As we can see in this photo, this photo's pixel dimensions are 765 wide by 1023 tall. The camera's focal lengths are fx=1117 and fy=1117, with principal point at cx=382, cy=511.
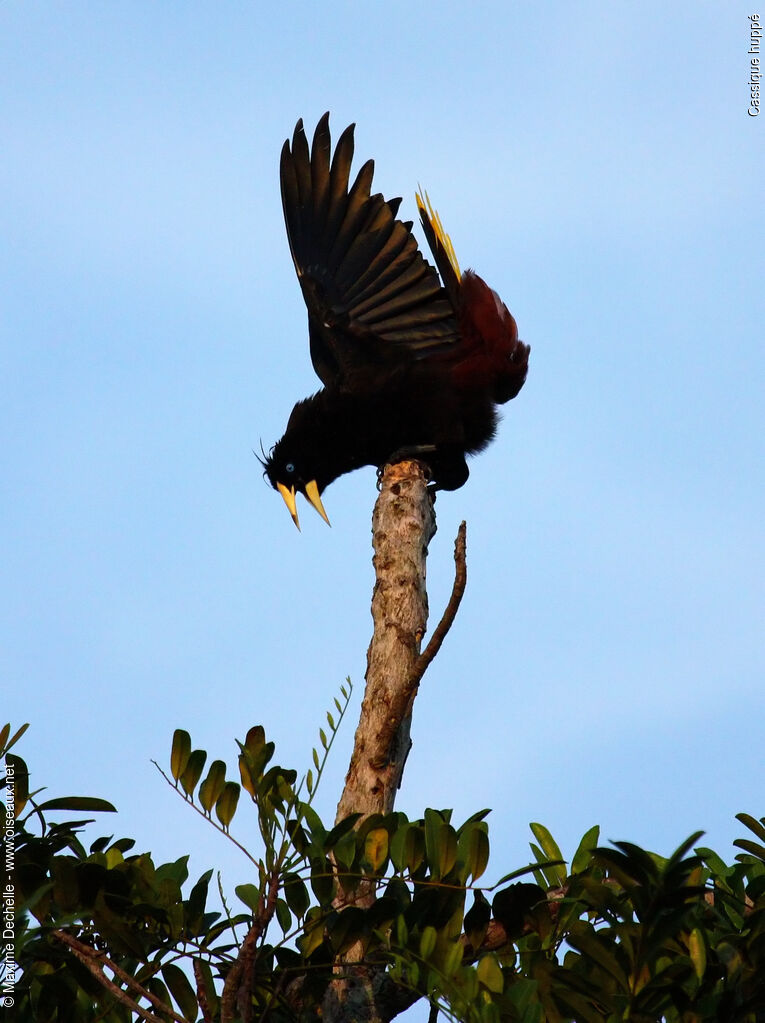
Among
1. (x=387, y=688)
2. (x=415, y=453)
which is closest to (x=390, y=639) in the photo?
(x=387, y=688)

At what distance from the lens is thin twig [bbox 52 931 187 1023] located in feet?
5.91

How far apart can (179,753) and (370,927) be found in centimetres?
54

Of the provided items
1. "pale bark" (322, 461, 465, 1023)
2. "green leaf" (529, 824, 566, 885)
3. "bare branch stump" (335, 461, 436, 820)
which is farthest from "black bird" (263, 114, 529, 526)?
"green leaf" (529, 824, 566, 885)

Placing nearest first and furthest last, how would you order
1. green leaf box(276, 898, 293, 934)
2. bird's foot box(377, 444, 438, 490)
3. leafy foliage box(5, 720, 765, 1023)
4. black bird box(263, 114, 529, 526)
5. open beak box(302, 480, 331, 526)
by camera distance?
leafy foliage box(5, 720, 765, 1023)
green leaf box(276, 898, 293, 934)
bird's foot box(377, 444, 438, 490)
black bird box(263, 114, 529, 526)
open beak box(302, 480, 331, 526)

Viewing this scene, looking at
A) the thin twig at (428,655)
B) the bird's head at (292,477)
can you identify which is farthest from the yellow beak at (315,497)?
the thin twig at (428,655)

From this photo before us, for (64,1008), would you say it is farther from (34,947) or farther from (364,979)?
(364,979)

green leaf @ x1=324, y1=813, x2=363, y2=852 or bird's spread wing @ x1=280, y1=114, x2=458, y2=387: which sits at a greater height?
bird's spread wing @ x1=280, y1=114, x2=458, y2=387

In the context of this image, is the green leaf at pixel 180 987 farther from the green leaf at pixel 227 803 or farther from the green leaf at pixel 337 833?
the green leaf at pixel 337 833

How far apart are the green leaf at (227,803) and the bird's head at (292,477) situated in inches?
98.6

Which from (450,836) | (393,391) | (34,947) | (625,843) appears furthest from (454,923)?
(393,391)

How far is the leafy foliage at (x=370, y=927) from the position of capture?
66.6 inches

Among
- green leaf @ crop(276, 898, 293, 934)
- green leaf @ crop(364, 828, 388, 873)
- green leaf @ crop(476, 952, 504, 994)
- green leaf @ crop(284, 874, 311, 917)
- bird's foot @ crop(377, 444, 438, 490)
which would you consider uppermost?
bird's foot @ crop(377, 444, 438, 490)

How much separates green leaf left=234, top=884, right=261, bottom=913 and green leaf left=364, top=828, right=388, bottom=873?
0.22 m

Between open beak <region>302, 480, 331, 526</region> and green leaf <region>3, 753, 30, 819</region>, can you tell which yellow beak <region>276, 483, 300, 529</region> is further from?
green leaf <region>3, 753, 30, 819</region>
